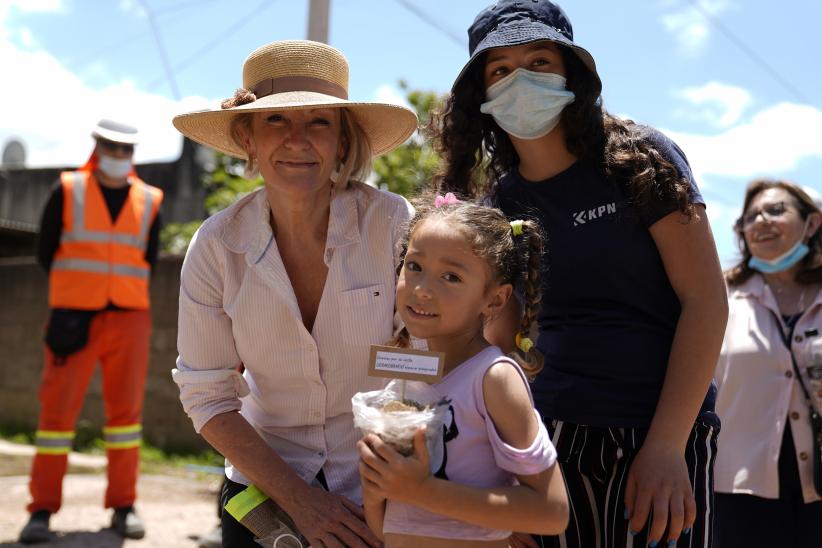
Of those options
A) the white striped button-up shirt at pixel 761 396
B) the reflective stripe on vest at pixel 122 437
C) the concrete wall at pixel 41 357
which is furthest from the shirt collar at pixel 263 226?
the concrete wall at pixel 41 357

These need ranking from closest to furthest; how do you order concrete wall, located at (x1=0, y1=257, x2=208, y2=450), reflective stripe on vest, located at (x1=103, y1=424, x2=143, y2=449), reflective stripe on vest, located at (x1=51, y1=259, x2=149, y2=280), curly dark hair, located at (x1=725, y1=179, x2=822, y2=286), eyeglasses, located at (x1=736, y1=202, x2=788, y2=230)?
curly dark hair, located at (x1=725, y1=179, x2=822, y2=286) → eyeglasses, located at (x1=736, y1=202, x2=788, y2=230) → reflective stripe on vest, located at (x1=103, y1=424, x2=143, y2=449) → reflective stripe on vest, located at (x1=51, y1=259, x2=149, y2=280) → concrete wall, located at (x1=0, y1=257, x2=208, y2=450)

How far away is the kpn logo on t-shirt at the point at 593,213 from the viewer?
8.07 feet

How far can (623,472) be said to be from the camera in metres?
2.45

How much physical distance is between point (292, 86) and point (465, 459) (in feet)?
4.34

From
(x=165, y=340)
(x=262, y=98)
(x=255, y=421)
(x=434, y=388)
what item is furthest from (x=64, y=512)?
(x=434, y=388)

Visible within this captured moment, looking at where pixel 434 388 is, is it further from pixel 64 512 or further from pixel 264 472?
pixel 64 512

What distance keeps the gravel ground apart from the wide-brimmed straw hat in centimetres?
340

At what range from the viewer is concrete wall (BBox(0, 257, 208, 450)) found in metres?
8.83

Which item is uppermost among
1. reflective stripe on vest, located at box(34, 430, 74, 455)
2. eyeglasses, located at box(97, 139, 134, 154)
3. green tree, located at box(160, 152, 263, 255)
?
green tree, located at box(160, 152, 263, 255)

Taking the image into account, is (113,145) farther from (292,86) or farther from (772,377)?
(772,377)

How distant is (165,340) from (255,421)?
6309 mm

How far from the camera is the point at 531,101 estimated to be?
2.53m

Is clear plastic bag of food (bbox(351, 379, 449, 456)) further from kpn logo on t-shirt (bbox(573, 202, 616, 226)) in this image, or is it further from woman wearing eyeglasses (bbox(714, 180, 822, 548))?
woman wearing eyeglasses (bbox(714, 180, 822, 548))

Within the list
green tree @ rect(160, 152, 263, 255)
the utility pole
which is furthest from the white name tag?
green tree @ rect(160, 152, 263, 255)
